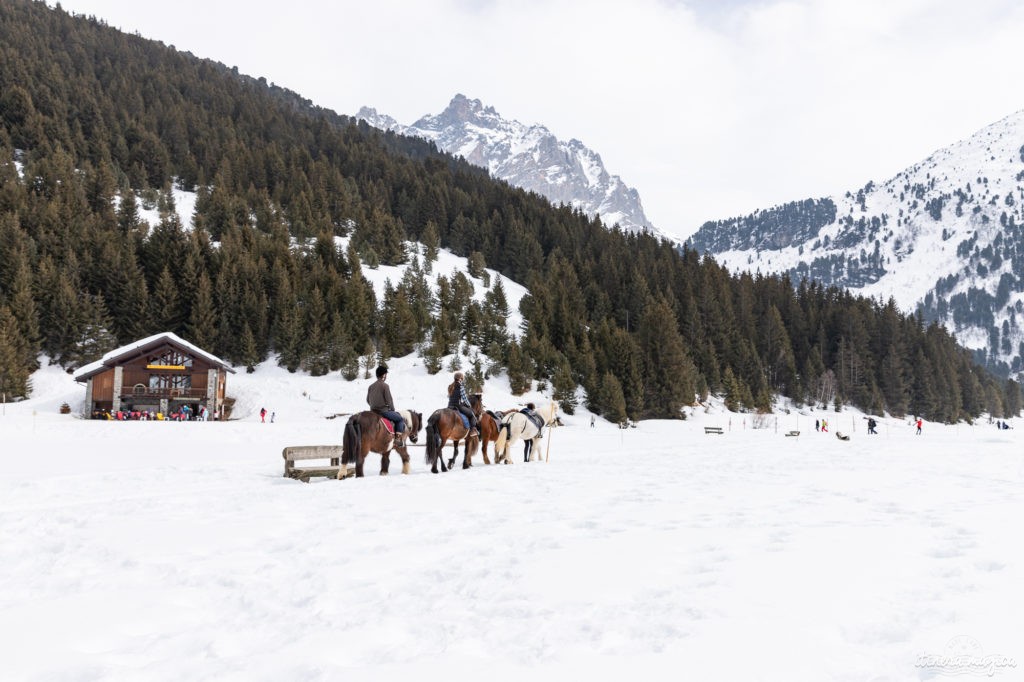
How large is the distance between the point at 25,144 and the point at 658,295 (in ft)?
297

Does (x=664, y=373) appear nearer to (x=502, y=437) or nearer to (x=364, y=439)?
(x=502, y=437)

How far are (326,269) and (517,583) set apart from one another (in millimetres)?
63616

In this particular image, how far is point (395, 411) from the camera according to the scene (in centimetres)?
1448

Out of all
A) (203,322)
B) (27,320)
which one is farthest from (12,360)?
(203,322)

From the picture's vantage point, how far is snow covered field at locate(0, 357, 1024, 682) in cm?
332

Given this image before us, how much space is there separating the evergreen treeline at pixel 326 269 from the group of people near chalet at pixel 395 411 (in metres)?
33.7

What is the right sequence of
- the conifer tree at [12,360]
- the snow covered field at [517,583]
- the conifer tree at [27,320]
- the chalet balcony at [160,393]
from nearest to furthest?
the snow covered field at [517,583] < the conifer tree at [12,360] < the chalet balcony at [160,393] < the conifer tree at [27,320]

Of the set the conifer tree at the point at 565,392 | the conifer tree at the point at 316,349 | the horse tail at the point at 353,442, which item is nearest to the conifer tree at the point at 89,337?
the conifer tree at the point at 316,349

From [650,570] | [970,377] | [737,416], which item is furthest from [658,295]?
[650,570]

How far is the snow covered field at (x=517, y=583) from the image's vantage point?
3.32 metres

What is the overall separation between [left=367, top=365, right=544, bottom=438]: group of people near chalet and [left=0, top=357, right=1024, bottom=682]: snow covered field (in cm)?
370

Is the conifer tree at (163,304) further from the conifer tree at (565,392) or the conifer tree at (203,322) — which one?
the conifer tree at (565,392)

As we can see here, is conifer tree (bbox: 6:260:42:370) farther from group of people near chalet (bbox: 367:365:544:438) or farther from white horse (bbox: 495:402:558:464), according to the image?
white horse (bbox: 495:402:558:464)

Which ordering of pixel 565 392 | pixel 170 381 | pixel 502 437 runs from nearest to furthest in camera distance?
pixel 502 437 → pixel 170 381 → pixel 565 392
